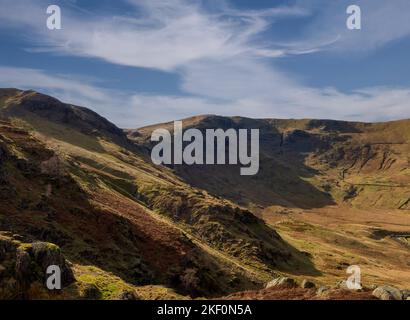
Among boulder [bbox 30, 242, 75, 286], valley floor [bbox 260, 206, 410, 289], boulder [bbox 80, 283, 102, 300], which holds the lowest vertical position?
valley floor [bbox 260, 206, 410, 289]

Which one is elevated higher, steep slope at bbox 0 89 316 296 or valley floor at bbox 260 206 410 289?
steep slope at bbox 0 89 316 296

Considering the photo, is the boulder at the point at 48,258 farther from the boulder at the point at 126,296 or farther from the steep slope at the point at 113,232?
the steep slope at the point at 113,232

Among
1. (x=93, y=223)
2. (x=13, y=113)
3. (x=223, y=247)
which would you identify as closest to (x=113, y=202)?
(x=93, y=223)

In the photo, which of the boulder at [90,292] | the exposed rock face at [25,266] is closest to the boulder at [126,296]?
the boulder at [90,292]

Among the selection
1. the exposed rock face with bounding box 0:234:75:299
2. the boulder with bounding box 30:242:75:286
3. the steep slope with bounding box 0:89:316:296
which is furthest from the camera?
the steep slope with bounding box 0:89:316:296

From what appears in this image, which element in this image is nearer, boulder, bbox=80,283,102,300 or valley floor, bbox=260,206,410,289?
boulder, bbox=80,283,102,300

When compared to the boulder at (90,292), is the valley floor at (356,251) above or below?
below

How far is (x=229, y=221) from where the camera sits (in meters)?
94.0

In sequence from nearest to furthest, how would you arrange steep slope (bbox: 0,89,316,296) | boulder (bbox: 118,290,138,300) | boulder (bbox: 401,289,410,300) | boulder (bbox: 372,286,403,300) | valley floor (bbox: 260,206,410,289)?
boulder (bbox: 372,286,403,300) < boulder (bbox: 401,289,410,300) < boulder (bbox: 118,290,138,300) < steep slope (bbox: 0,89,316,296) < valley floor (bbox: 260,206,410,289)

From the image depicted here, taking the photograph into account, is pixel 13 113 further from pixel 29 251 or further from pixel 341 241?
pixel 29 251

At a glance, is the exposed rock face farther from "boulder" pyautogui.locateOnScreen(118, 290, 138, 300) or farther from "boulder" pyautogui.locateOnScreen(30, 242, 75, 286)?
"boulder" pyautogui.locateOnScreen(118, 290, 138, 300)

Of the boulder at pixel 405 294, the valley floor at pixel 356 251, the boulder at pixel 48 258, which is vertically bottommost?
the valley floor at pixel 356 251

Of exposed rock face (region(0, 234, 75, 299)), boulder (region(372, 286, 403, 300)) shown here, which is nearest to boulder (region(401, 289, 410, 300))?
boulder (region(372, 286, 403, 300))

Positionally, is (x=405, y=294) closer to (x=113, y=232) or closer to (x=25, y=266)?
(x=25, y=266)
